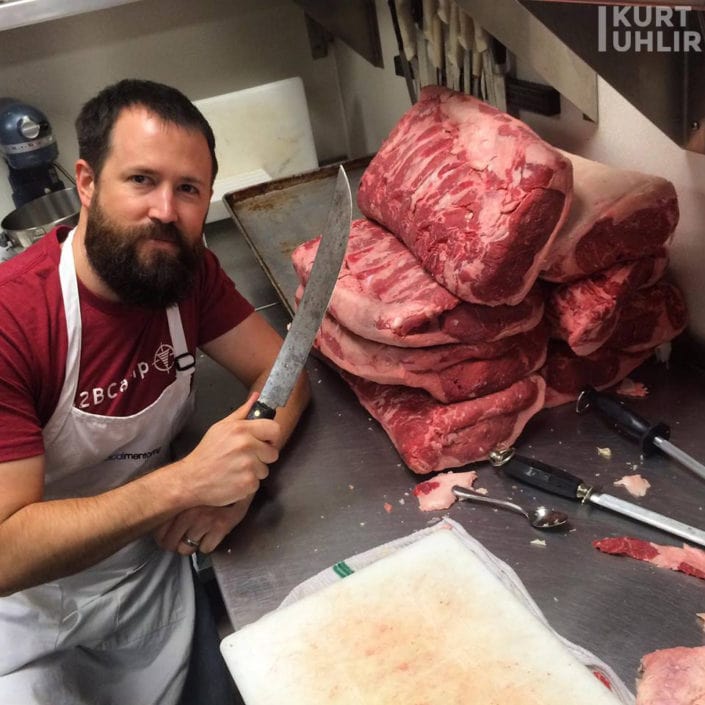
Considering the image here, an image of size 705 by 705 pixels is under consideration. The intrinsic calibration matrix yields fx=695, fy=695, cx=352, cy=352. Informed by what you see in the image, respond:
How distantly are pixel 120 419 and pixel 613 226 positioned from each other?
78cm

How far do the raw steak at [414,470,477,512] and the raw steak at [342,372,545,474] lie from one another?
0.02 metres

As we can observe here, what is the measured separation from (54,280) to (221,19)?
5.18ft

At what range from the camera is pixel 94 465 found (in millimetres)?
1136

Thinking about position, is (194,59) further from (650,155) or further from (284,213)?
(650,155)

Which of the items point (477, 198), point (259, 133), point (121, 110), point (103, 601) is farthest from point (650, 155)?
point (259, 133)

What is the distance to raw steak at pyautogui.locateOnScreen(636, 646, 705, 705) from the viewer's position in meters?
0.64

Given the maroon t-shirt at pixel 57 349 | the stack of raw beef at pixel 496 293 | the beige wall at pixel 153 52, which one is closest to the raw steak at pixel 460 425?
the stack of raw beef at pixel 496 293

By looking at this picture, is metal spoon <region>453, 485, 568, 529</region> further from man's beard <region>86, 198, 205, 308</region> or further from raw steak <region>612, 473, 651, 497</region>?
man's beard <region>86, 198, 205, 308</region>

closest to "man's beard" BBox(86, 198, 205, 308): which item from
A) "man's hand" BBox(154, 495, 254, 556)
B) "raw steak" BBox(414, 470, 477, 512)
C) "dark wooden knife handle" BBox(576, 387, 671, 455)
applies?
"man's hand" BBox(154, 495, 254, 556)

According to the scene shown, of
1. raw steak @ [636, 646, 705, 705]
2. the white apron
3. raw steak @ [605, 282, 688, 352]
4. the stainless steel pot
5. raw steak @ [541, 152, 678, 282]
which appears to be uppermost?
raw steak @ [541, 152, 678, 282]

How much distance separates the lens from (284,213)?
1.77 metres

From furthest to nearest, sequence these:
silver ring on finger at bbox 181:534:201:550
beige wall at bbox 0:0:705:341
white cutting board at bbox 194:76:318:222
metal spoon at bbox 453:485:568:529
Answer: white cutting board at bbox 194:76:318:222
beige wall at bbox 0:0:705:341
silver ring on finger at bbox 181:534:201:550
metal spoon at bbox 453:485:568:529

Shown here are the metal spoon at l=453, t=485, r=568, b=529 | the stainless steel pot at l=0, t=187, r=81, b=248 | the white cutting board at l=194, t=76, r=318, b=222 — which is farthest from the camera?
the white cutting board at l=194, t=76, r=318, b=222

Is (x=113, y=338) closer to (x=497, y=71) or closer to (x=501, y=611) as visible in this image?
(x=501, y=611)
